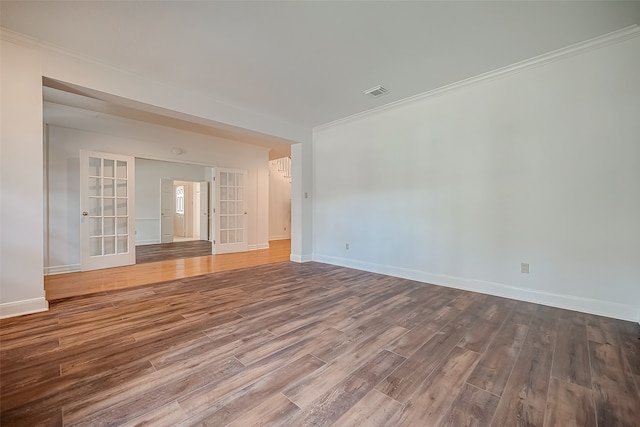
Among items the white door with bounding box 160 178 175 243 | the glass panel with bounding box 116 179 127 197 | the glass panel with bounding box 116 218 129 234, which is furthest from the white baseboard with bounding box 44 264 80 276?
the white door with bounding box 160 178 175 243

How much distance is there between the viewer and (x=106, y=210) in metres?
4.73

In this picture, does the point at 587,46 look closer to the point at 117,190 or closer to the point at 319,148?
the point at 319,148

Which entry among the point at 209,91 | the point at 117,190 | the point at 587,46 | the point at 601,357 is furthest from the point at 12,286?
the point at 587,46

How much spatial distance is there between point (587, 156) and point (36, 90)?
578 centimetres

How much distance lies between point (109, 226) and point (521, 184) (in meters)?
6.60

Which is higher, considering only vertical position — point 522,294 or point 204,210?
point 204,210

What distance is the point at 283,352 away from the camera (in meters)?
1.91

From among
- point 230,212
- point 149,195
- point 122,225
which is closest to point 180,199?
point 149,195

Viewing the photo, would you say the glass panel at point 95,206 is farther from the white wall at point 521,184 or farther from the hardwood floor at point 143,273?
the white wall at point 521,184

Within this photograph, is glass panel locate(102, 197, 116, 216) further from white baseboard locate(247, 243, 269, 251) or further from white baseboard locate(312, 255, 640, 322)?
white baseboard locate(312, 255, 640, 322)

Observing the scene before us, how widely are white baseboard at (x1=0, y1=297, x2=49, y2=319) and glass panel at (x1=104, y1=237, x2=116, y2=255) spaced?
2287mm

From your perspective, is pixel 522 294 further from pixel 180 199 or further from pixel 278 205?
pixel 180 199

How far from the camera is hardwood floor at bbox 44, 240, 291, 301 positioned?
136 inches

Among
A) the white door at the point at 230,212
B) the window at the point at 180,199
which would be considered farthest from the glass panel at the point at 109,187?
the window at the point at 180,199
